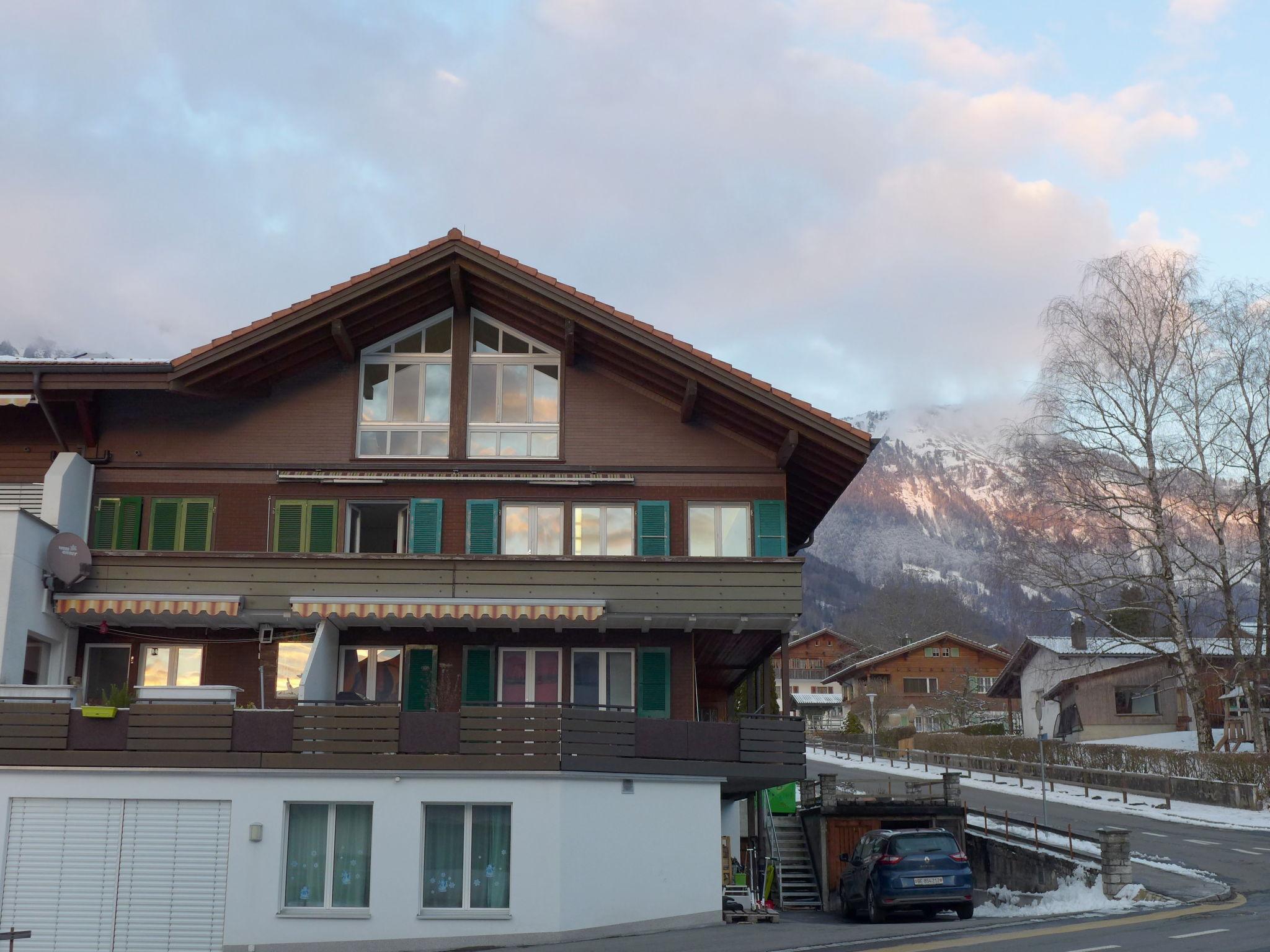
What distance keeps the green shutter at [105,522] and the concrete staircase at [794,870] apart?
18.5 m

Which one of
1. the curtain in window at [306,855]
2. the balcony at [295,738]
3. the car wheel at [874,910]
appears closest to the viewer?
the curtain in window at [306,855]

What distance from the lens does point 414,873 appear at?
70.4 ft

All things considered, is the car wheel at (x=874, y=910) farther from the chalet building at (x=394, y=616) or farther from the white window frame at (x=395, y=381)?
the white window frame at (x=395, y=381)

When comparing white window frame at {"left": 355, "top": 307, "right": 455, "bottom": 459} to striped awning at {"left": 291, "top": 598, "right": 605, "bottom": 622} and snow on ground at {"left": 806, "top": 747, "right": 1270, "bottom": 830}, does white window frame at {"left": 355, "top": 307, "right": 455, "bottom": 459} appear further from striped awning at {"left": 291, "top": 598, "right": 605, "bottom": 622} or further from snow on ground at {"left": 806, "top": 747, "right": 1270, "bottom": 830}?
snow on ground at {"left": 806, "top": 747, "right": 1270, "bottom": 830}

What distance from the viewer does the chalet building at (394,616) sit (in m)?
21.6

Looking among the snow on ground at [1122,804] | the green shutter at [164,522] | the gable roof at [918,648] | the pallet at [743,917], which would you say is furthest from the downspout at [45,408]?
the gable roof at [918,648]

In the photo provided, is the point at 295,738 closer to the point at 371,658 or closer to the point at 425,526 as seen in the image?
the point at 371,658

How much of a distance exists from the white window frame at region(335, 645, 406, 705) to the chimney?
38.6 metres

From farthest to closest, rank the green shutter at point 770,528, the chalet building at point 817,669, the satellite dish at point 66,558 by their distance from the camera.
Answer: the chalet building at point 817,669 < the green shutter at point 770,528 < the satellite dish at point 66,558

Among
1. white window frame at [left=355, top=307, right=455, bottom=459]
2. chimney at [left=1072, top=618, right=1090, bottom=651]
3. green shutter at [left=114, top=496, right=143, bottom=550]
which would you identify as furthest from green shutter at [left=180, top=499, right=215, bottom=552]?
chimney at [left=1072, top=618, right=1090, bottom=651]

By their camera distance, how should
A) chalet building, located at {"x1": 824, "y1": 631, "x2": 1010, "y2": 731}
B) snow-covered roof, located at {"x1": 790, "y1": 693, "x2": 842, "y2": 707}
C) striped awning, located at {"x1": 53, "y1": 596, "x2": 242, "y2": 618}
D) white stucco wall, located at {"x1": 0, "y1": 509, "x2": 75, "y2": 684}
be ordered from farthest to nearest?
snow-covered roof, located at {"x1": 790, "y1": 693, "x2": 842, "y2": 707}
chalet building, located at {"x1": 824, "y1": 631, "x2": 1010, "y2": 731}
striped awning, located at {"x1": 53, "y1": 596, "x2": 242, "y2": 618}
white stucco wall, located at {"x1": 0, "y1": 509, "x2": 75, "y2": 684}

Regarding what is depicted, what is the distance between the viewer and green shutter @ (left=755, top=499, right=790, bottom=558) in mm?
27344

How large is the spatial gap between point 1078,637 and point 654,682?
153 ft

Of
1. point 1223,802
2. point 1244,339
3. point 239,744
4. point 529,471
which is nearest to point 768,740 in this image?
point 529,471
